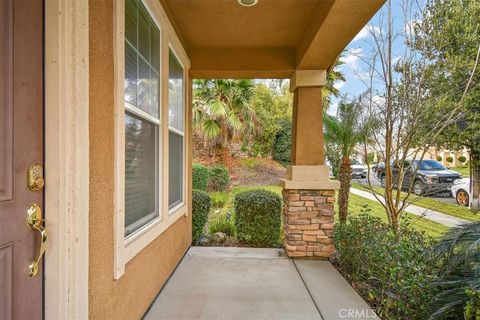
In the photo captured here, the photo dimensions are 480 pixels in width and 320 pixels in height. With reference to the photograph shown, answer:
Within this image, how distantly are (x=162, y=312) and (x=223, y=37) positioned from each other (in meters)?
3.39

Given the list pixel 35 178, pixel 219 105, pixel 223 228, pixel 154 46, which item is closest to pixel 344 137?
pixel 223 228

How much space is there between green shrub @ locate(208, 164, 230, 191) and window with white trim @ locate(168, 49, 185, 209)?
5.18 meters

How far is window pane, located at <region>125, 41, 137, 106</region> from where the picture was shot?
6.63ft

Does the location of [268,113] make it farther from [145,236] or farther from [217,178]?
[145,236]

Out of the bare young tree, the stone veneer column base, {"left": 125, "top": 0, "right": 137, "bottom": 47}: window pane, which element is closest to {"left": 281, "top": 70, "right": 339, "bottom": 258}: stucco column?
the stone veneer column base

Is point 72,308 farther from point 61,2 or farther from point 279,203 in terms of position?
point 279,203

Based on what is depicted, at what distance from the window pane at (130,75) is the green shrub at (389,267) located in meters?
2.65

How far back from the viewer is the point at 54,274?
1238 mm

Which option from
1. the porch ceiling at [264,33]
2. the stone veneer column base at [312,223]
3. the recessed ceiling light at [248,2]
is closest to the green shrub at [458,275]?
the stone veneer column base at [312,223]

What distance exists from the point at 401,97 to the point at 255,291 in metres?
3.22

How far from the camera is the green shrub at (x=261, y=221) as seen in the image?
14.8 ft

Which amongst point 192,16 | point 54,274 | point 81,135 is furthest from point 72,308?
point 192,16

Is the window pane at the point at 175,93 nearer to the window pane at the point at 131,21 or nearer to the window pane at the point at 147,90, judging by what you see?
the window pane at the point at 147,90

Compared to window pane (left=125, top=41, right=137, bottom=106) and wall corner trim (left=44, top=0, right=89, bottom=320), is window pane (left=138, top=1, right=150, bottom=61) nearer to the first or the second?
window pane (left=125, top=41, right=137, bottom=106)
